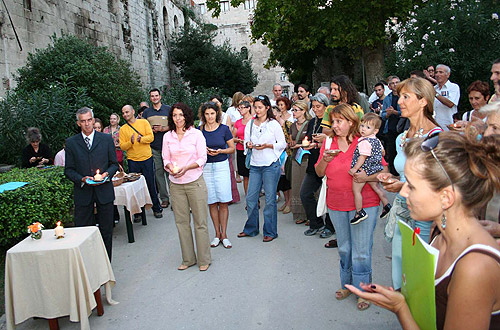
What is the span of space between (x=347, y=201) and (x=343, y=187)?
137 millimetres

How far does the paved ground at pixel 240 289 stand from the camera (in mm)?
3875

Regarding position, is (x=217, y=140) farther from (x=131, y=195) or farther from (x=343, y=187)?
(x=343, y=187)

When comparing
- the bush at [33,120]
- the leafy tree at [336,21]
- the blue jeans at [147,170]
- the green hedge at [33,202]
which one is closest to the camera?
the green hedge at [33,202]

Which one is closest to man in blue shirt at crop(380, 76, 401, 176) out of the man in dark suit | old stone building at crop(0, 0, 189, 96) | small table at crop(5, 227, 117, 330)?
the man in dark suit

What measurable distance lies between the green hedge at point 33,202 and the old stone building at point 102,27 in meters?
5.32

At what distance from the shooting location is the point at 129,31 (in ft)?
67.2

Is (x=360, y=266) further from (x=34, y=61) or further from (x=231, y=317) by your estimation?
(x=34, y=61)

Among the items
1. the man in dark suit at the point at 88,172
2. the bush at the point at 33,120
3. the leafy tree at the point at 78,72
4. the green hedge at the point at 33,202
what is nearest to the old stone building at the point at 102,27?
the leafy tree at the point at 78,72

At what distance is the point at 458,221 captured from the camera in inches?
69.3

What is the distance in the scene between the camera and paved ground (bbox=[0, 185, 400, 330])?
3875 mm

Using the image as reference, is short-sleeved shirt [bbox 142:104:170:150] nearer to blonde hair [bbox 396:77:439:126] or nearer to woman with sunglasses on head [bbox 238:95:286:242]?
woman with sunglasses on head [bbox 238:95:286:242]

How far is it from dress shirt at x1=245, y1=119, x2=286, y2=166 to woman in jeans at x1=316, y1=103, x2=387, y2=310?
1.85 metres

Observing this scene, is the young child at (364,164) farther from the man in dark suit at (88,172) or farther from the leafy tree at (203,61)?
the leafy tree at (203,61)

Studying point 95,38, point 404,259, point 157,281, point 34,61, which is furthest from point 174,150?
point 95,38
